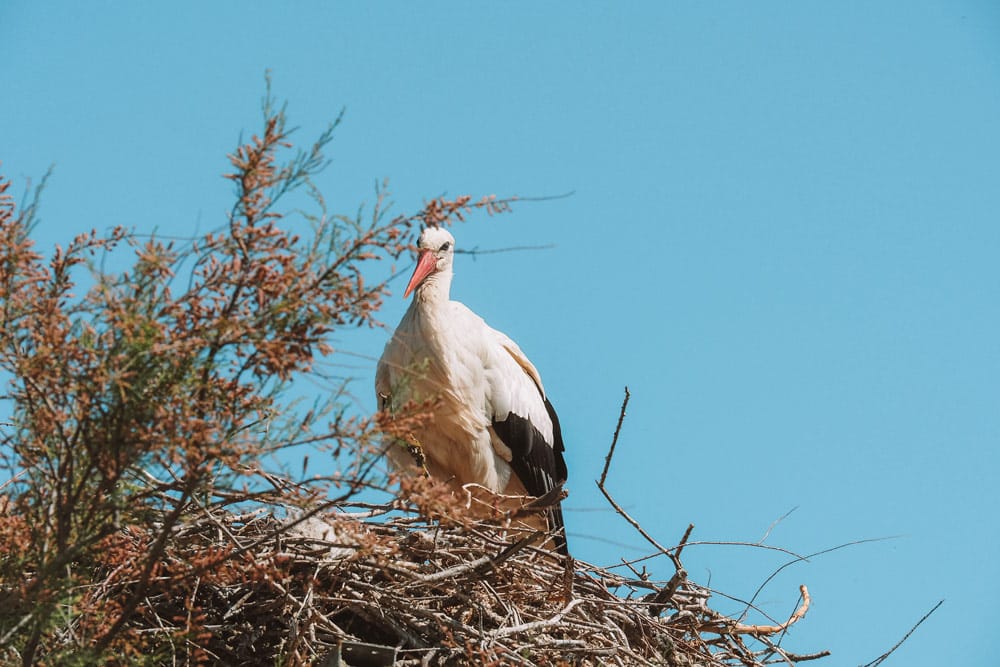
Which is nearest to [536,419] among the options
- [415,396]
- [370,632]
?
[415,396]

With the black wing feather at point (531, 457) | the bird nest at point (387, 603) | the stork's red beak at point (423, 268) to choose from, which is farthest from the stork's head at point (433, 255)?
the bird nest at point (387, 603)

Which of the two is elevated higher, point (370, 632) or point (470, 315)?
point (470, 315)

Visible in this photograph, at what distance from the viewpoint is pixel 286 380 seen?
2.52 metres

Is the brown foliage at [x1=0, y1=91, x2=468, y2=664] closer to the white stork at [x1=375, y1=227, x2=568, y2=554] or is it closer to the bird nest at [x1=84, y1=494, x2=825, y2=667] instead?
the bird nest at [x1=84, y1=494, x2=825, y2=667]

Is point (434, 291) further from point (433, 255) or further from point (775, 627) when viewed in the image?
point (775, 627)

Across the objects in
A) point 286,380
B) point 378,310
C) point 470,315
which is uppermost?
point 470,315

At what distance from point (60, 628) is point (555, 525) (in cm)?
262

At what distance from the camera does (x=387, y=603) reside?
12.1 ft

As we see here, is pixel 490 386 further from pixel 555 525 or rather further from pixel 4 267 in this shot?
pixel 4 267

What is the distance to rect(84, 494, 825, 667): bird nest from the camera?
11.1 ft

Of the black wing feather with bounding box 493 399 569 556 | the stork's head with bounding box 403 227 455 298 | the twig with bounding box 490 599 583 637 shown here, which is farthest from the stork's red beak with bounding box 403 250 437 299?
the twig with bounding box 490 599 583 637

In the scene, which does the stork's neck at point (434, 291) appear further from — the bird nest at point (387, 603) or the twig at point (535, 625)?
the twig at point (535, 625)

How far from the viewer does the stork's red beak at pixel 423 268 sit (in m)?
5.17

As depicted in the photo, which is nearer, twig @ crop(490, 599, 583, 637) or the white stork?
twig @ crop(490, 599, 583, 637)
